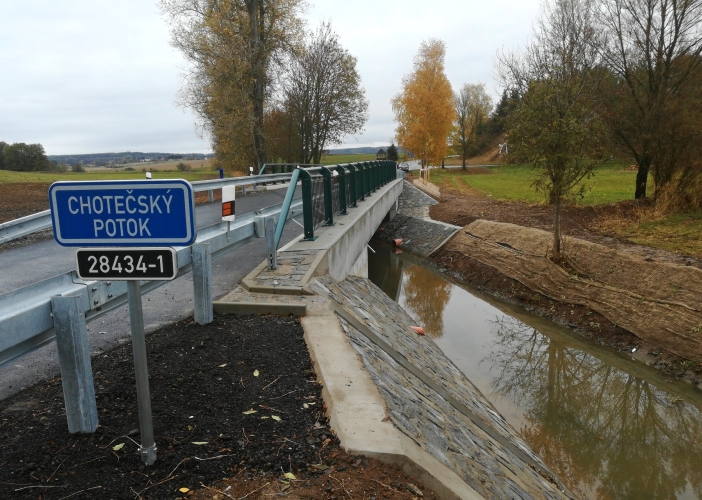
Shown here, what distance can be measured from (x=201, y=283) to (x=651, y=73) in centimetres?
2099

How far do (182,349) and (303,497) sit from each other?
93.1 inches

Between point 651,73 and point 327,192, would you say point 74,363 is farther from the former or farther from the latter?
point 651,73

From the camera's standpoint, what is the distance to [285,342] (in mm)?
4941

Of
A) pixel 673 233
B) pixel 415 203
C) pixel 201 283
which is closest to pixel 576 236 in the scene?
pixel 673 233

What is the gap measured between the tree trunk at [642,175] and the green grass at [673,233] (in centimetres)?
374

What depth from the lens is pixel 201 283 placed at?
517 centimetres

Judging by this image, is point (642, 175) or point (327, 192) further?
point (642, 175)

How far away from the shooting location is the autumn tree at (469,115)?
68.6 metres

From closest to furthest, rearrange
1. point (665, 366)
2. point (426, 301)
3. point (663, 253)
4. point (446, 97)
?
1. point (665, 366)
2. point (663, 253)
3. point (426, 301)
4. point (446, 97)

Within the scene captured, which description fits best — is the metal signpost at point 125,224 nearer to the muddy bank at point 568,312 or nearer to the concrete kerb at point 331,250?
the concrete kerb at point 331,250

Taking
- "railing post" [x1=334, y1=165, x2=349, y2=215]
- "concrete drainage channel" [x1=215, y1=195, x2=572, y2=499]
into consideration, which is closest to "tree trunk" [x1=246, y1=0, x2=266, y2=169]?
"railing post" [x1=334, y1=165, x2=349, y2=215]

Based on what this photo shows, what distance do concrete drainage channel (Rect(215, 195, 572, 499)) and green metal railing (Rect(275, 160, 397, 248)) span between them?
2.60 feet

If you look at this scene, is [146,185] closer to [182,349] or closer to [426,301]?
[182,349]

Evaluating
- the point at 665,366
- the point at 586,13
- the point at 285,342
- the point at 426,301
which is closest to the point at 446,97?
Answer: the point at 586,13
